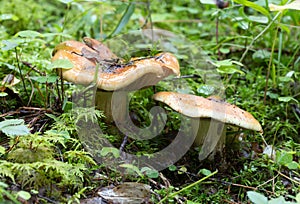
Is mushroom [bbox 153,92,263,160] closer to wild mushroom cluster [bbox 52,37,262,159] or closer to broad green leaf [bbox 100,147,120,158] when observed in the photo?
wild mushroom cluster [bbox 52,37,262,159]

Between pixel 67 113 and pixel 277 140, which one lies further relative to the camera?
pixel 277 140

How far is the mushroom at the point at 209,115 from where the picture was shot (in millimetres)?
1969

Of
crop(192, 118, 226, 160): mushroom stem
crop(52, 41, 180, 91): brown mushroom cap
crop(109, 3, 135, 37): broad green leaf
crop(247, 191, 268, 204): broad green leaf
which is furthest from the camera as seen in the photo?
crop(109, 3, 135, 37): broad green leaf

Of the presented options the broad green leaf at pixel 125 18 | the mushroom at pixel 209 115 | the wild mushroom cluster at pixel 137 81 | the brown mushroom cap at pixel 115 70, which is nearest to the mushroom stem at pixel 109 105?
the wild mushroom cluster at pixel 137 81

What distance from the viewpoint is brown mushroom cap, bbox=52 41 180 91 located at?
1.90m

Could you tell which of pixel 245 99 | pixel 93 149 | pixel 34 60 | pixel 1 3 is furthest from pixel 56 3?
pixel 93 149

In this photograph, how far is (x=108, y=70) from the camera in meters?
2.05

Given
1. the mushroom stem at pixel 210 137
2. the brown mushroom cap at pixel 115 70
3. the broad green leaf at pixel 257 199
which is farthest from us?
the mushroom stem at pixel 210 137

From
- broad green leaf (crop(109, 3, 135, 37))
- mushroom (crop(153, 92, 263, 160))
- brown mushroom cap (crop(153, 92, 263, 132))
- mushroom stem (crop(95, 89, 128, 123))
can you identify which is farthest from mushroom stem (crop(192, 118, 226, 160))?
broad green leaf (crop(109, 3, 135, 37))

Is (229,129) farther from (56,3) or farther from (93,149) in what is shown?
(56,3)

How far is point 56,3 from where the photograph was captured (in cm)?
517

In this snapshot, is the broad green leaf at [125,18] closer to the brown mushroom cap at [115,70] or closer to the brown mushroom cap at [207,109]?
the brown mushroom cap at [115,70]

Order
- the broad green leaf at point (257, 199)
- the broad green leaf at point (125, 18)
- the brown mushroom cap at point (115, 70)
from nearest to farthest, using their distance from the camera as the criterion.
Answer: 1. the broad green leaf at point (257, 199)
2. the brown mushroom cap at point (115, 70)
3. the broad green leaf at point (125, 18)

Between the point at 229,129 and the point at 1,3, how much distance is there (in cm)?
320
